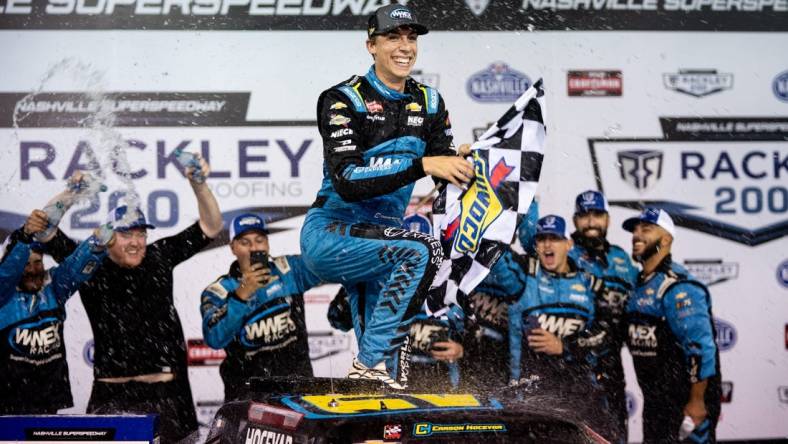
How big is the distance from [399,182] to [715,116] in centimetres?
454

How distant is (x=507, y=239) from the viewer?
4.38 m

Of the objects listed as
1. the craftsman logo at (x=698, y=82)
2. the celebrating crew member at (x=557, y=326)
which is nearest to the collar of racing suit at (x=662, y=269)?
the celebrating crew member at (x=557, y=326)

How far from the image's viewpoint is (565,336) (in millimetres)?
6895

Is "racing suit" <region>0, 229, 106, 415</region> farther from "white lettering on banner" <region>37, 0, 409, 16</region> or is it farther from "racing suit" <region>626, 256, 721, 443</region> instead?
"racing suit" <region>626, 256, 721, 443</region>

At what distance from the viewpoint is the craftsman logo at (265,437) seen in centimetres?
314

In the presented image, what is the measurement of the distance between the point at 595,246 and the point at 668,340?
2.70 feet

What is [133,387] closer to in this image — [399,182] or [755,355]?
[399,182]

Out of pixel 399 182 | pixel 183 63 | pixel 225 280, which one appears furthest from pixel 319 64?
pixel 399 182

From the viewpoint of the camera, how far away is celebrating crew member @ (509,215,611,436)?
6.75m

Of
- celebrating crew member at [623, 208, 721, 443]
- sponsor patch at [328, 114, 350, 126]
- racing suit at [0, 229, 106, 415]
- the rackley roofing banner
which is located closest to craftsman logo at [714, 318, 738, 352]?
celebrating crew member at [623, 208, 721, 443]

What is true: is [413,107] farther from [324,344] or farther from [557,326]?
[324,344]

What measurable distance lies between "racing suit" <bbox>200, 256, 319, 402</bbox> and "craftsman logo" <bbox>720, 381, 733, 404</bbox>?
3.27 metres

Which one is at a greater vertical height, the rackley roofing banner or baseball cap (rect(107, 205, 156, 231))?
the rackley roofing banner

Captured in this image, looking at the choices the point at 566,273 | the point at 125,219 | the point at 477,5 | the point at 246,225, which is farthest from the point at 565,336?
the point at 125,219
